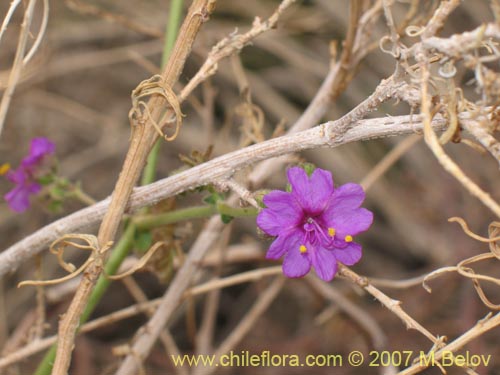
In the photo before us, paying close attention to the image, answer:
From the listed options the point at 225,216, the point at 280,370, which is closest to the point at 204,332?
the point at 280,370

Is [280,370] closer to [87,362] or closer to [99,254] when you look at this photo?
[87,362]

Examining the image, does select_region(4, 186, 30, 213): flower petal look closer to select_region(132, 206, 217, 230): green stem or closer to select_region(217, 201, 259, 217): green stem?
select_region(132, 206, 217, 230): green stem

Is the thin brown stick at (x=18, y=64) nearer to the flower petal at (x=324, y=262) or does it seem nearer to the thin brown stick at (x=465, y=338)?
the flower petal at (x=324, y=262)

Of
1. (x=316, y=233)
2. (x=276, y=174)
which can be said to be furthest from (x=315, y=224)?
(x=276, y=174)

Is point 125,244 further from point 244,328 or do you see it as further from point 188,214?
point 244,328

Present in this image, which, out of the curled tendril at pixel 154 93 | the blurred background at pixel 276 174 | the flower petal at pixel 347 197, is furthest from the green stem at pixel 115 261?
the blurred background at pixel 276 174

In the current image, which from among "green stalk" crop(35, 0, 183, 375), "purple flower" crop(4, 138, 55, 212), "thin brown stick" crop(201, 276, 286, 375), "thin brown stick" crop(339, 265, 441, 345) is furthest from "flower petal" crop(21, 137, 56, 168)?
"thin brown stick" crop(339, 265, 441, 345)
